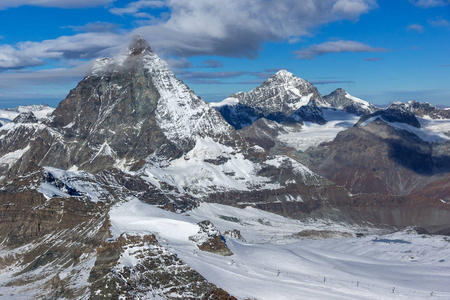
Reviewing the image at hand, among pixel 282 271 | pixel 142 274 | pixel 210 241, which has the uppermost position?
pixel 210 241

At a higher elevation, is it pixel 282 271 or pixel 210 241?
pixel 210 241

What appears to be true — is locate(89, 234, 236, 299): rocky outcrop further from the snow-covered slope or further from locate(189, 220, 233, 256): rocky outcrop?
locate(189, 220, 233, 256): rocky outcrop

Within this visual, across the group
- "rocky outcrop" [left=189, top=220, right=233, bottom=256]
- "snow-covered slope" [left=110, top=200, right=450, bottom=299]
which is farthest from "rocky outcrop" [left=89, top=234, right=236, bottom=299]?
"rocky outcrop" [left=189, top=220, right=233, bottom=256]

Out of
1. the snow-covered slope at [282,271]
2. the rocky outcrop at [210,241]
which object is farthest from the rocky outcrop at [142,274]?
the rocky outcrop at [210,241]

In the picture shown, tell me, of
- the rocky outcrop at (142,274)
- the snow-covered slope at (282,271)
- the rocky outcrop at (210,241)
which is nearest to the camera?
the rocky outcrop at (142,274)

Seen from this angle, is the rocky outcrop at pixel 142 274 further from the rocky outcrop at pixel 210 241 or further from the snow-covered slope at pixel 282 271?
the rocky outcrop at pixel 210 241

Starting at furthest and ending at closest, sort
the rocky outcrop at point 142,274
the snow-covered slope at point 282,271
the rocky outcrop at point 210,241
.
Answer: the rocky outcrop at point 210,241 < the snow-covered slope at point 282,271 < the rocky outcrop at point 142,274

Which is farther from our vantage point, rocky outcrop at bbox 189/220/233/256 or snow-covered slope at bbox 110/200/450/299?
rocky outcrop at bbox 189/220/233/256

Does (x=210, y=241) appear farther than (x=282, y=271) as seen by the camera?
Yes

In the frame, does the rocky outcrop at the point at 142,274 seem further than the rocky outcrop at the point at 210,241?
No

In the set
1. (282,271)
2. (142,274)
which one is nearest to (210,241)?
(282,271)

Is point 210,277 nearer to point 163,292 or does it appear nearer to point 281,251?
point 163,292

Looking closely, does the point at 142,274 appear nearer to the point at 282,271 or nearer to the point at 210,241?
the point at 210,241
